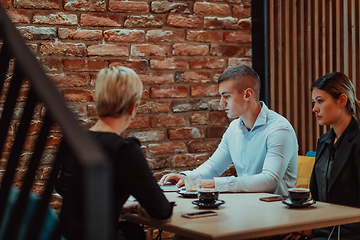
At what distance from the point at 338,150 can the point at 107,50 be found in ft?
5.41

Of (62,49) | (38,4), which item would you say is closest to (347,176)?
(62,49)

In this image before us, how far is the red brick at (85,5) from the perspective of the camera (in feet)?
8.63

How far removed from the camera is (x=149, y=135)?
2.82m

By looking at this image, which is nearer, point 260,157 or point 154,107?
point 260,157

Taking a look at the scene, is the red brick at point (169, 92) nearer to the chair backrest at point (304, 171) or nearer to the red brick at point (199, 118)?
the red brick at point (199, 118)

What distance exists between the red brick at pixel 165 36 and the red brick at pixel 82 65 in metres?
0.40

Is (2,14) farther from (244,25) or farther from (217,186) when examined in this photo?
(244,25)

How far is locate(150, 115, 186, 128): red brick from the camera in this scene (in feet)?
9.28

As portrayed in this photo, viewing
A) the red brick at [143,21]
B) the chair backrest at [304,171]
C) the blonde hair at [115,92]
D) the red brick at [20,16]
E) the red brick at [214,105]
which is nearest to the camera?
the blonde hair at [115,92]

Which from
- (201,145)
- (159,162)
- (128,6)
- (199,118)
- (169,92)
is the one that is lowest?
(159,162)

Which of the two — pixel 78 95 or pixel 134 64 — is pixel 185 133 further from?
pixel 78 95

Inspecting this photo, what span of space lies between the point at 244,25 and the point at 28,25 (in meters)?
1.58

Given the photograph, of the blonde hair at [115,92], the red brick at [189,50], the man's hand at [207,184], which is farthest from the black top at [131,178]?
the red brick at [189,50]

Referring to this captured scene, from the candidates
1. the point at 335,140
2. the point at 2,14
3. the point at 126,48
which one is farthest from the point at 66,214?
the point at 126,48
